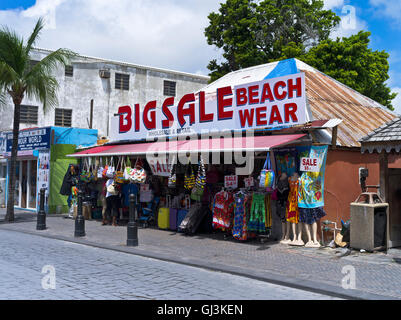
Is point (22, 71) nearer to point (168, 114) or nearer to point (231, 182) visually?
point (168, 114)

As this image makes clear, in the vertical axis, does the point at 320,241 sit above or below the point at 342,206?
below

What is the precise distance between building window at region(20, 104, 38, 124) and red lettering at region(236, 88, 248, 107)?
20883 mm

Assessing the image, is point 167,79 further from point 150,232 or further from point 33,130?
point 150,232

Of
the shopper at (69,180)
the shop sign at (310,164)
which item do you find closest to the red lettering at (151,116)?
the shopper at (69,180)

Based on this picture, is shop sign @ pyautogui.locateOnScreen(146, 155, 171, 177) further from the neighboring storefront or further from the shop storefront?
the neighboring storefront

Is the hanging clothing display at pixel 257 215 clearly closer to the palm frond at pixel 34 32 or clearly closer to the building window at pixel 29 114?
the palm frond at pixel 34 32

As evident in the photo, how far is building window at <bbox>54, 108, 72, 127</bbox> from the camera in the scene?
3130 centimetres

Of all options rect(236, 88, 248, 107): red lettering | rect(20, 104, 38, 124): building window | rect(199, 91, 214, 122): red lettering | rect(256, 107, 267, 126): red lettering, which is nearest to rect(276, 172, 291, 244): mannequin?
rect(256, 107, 267, 126): red lettering

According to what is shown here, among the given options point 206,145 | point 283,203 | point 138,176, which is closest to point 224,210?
point 283,203

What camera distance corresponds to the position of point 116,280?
7.12 meters

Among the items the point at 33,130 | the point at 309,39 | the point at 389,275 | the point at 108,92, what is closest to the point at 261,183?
the point at 389,275

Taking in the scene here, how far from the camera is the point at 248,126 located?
12445 millimetres

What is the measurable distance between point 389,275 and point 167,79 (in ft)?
96.9
